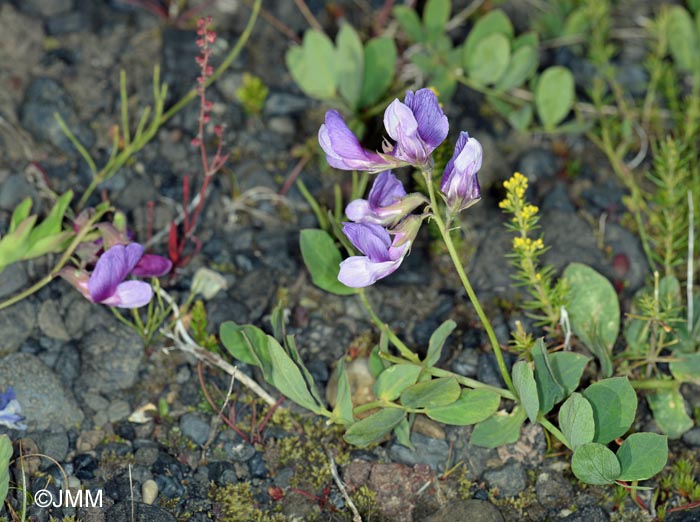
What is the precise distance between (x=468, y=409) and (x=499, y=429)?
14 cm

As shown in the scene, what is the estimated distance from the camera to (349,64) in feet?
13.3

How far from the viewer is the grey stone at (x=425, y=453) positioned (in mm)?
3217

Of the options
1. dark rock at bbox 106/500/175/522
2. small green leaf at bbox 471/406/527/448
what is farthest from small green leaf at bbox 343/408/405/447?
dark rock at bbox 106/500/175/522

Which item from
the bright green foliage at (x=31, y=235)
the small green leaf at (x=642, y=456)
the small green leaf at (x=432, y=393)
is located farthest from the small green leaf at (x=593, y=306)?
the bright green foliage at (x=31, y=235)

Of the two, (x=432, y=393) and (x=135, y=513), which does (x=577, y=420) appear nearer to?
(x=432, y=393)

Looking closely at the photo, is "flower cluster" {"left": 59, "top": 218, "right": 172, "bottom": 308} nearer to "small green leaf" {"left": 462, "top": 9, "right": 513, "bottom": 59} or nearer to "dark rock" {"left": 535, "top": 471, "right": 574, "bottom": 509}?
"dark rock" {"left": 535, "top": 471, "right": 574, "bottom": 509}

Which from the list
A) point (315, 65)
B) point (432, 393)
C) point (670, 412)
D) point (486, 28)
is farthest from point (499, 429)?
point (486, 28)

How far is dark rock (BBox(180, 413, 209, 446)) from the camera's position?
3254 mm

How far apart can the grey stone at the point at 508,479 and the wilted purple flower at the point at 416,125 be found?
113 cm

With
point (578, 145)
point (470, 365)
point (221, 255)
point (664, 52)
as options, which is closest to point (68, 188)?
point (221, 255)

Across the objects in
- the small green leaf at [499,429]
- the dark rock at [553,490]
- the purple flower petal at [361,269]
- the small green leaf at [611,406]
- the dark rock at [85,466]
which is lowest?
the dark rock at [553,490]

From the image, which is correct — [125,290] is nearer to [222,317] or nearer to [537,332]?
[222,317]

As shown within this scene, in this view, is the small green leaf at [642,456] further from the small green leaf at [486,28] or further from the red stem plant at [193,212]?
the small green leaf at [486,28]

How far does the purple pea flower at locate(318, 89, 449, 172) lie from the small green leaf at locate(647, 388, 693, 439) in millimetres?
1269
